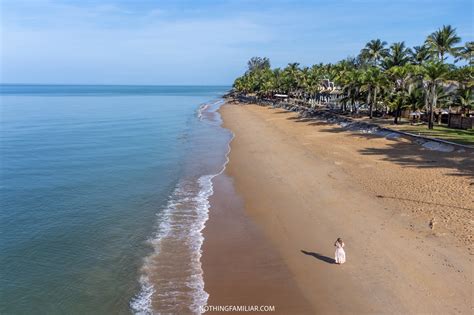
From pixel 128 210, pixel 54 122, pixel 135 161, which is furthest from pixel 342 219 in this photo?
pixel 54 122

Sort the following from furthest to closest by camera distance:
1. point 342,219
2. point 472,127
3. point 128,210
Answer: point 472,127 < point 128,210 < point 342,219

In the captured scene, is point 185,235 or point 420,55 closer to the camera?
point 185,235

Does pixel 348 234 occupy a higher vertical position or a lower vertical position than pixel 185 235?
higher

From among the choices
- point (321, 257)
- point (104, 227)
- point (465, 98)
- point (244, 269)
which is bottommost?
point (104, 227)

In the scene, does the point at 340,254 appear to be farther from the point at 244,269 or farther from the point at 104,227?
the point at 104,227

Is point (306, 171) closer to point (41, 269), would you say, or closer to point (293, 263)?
point (293, 263)

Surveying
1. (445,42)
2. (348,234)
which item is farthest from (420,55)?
(348,234)

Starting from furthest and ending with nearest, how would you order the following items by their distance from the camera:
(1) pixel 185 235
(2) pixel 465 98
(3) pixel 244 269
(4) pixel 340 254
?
(2) pixel 465 98, (1) pixel 185 235, (3) pixel 244 269, (4) pixel 340 254
